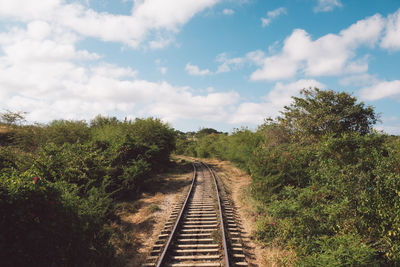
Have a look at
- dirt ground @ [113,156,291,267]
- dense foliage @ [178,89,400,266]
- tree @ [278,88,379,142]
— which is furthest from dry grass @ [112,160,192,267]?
tree @ [278,88,379,142]

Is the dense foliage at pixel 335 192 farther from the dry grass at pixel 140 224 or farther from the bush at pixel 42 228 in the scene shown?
the bush at pixel 42 228

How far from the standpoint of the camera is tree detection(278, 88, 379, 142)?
1129cm

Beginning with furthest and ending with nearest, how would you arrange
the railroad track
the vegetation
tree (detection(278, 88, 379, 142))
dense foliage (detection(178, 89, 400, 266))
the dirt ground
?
tree (detection(278, 88, 379, 142)) → the dirt ground → the railroad track → dense foliage (detection(178, 89, 400, 266)) → the vegetation

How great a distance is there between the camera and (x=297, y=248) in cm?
582

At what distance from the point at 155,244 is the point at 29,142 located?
1593cm

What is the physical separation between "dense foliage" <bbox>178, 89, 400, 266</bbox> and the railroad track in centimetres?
125

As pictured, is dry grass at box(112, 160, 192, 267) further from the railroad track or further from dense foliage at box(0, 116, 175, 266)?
dense foliage at box(0, 116, 175, 266)

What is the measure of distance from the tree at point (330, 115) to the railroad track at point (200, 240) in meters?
6.77

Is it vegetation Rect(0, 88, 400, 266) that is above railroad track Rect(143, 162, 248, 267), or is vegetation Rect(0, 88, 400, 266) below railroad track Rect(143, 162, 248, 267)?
above

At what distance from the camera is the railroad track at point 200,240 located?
18.1ft

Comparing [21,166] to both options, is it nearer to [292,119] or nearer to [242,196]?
[242,196]

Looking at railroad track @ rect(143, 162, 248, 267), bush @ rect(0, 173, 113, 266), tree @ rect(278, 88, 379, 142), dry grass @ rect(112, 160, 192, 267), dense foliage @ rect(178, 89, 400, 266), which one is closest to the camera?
bush @ rect(0, 173, 113, 266)

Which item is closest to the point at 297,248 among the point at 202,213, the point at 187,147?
the point at 202,213

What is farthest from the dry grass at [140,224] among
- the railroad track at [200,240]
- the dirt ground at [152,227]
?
the railroad track at [200,240]
